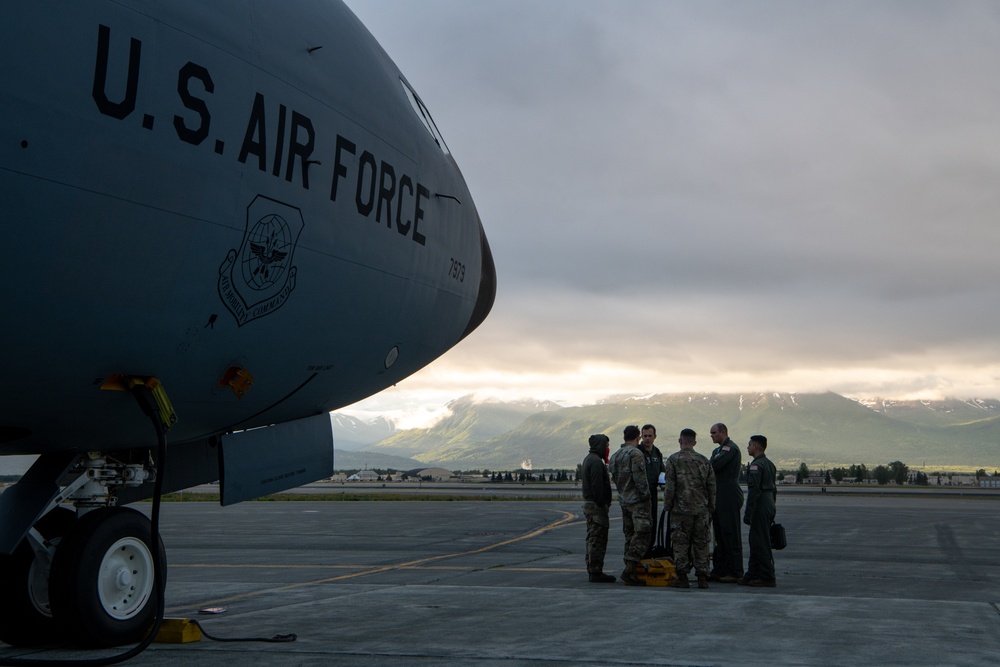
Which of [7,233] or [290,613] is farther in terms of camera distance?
[290,613]

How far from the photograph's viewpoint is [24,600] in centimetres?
810

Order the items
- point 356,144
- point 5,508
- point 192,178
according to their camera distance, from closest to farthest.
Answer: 1. point 192,178
2. point 5,508
3. point 356,144

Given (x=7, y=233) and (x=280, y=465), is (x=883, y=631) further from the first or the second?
(x=7, y=233)

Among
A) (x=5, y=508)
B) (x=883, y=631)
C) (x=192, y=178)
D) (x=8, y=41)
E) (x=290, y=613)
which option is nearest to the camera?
(x=8, y=41)

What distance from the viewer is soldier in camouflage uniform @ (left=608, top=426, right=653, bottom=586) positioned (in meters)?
13.2

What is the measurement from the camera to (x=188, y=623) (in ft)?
28.2

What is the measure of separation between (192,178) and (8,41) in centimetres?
149

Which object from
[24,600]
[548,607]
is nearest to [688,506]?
[548,607]

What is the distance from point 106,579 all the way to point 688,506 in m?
7.93

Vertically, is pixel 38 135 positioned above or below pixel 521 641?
above

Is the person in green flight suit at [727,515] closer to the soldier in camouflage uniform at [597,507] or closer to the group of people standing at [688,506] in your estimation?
the group of people standing at [688,506]

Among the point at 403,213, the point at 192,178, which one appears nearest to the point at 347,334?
the point at 403,213

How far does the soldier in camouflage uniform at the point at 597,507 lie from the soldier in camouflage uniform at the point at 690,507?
0.91 metres

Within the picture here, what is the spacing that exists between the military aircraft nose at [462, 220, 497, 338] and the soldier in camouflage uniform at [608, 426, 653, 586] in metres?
2.75
